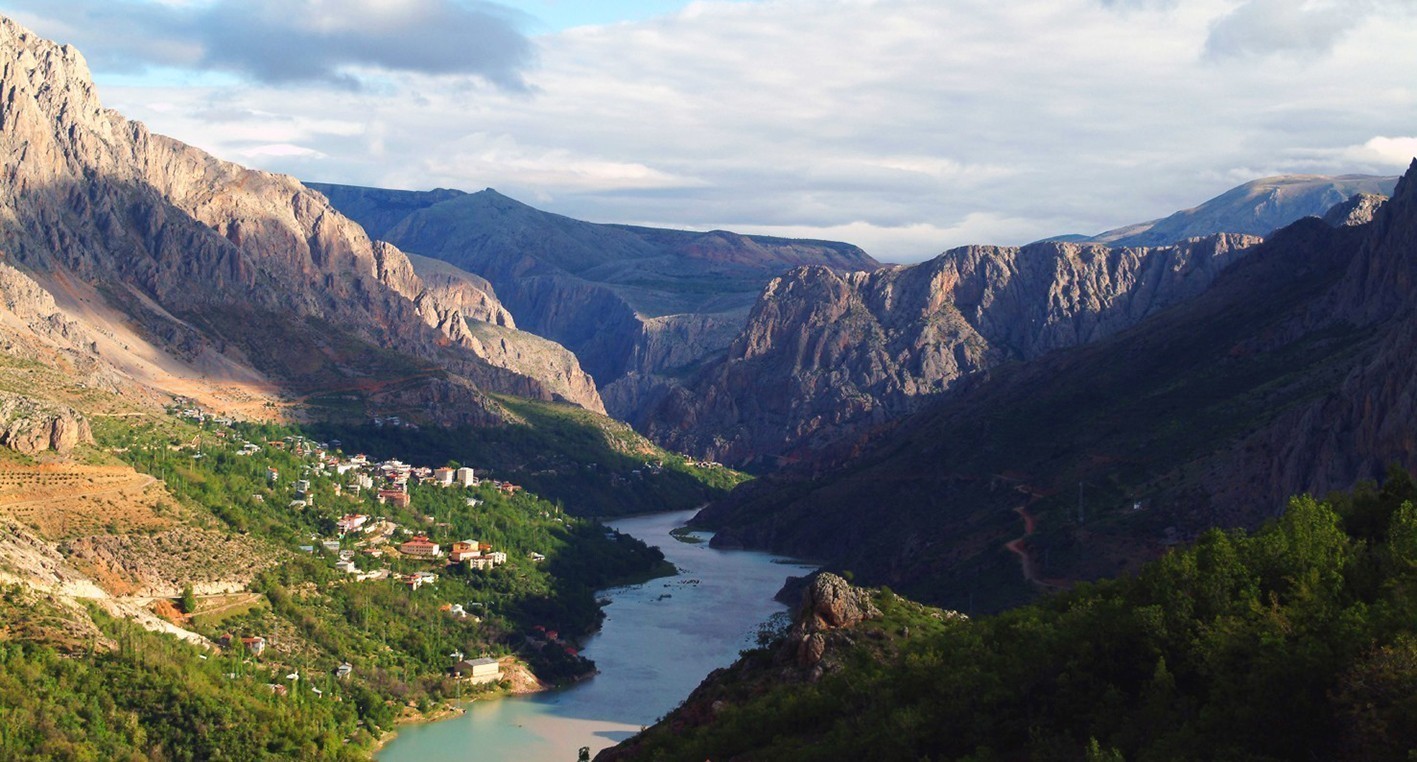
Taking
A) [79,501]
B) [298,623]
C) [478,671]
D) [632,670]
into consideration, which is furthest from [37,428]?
[632,670]

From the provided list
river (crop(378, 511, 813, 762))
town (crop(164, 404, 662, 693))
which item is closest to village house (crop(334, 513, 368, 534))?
town (crop(164, 404, 662, 693))

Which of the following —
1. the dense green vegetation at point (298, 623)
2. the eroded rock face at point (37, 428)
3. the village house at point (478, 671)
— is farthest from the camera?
the village house at point (478, 671)

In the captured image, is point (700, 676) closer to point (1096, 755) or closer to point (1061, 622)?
point (1061, 622)

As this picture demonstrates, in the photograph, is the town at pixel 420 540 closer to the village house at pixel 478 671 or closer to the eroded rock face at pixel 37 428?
the village house at pixel 478 671

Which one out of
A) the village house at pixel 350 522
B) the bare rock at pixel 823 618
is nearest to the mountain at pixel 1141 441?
the bare rock at pixel 823 618

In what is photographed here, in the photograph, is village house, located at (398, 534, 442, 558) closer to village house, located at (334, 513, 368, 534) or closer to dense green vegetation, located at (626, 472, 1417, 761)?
village house, located at (334, 513, 368, 534)

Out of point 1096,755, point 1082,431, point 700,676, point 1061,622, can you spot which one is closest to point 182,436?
point 700,676

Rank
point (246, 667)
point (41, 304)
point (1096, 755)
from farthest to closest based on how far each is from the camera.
Result: point (41, 304)
point (246, 667)
point (1096, 755)
